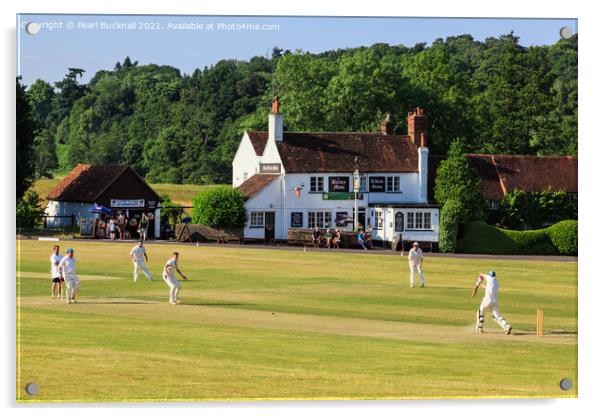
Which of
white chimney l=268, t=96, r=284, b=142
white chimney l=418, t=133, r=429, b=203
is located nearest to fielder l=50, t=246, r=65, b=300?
white chimney l=268, t=96, r=284, b=142

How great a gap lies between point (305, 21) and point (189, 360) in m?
6.64

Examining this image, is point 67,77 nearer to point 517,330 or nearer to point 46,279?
point 46,279

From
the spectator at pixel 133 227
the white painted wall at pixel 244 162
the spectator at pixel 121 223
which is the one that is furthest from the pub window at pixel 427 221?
the spectator at pixel 121 223

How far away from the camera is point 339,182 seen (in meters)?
47.6

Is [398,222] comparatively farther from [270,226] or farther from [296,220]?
[270,226]

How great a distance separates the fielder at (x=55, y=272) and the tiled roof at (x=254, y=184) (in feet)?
31.6

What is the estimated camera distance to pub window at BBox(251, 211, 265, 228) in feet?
146

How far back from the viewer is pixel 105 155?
32.3m

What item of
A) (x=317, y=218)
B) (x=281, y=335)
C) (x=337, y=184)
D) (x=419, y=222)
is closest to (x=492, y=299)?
(x=281, y=335)

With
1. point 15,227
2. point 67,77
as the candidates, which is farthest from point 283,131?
point 15,227

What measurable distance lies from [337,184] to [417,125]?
6.61m

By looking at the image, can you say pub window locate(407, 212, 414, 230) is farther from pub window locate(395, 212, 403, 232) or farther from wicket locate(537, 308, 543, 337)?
wicket locate(537, 308, 543, 337)

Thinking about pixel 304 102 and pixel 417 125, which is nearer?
pixel 304 102

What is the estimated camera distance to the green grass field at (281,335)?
22.6 meters
